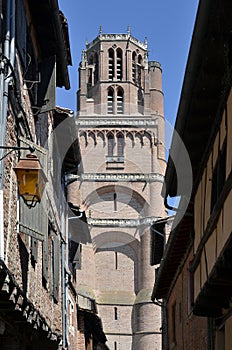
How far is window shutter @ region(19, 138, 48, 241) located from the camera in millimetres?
10883

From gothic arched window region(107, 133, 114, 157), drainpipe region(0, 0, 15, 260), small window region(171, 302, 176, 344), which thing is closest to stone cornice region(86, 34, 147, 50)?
gothic arched window region(107, 133, 114, 157)

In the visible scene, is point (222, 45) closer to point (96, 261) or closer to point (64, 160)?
point (64, 160)

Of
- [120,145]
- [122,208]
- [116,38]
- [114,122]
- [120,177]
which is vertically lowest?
[122,208]

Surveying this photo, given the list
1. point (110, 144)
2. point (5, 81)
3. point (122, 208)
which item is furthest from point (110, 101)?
point (5, 81)

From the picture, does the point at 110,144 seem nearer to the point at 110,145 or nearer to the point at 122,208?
the point at 110,145

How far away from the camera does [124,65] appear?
7525 centimetres

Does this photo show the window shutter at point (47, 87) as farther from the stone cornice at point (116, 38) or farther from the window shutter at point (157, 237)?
the stone cornice at point (116, 38)

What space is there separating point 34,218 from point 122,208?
54.5m

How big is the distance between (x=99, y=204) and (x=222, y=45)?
58.3 metres

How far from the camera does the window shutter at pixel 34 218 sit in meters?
10.9

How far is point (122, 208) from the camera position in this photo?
216 ft

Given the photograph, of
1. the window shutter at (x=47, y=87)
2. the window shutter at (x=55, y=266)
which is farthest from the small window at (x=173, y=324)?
the window shutter at (x=47, y=87)

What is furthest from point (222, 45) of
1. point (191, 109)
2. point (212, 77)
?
point (191, 109)

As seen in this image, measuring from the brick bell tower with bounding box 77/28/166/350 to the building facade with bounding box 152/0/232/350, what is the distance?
163 ft
